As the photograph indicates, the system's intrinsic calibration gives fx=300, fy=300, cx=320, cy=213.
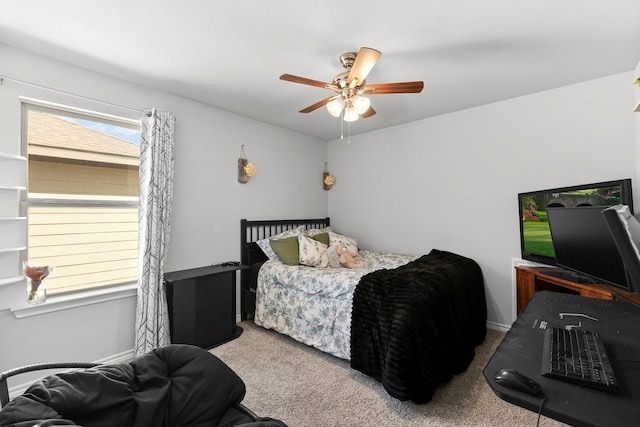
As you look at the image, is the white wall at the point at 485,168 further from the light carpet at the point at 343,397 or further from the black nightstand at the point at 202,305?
the black nightstand at the point at 202,305

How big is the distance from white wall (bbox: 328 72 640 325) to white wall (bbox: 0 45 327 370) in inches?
37.8

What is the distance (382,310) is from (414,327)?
27cm

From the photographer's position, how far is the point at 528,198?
288 cm

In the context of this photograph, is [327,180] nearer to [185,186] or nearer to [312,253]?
[312,253]

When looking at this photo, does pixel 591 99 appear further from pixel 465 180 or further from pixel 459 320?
pixel 459 320

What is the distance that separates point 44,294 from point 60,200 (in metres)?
0.73

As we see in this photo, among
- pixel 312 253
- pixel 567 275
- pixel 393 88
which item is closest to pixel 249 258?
pixel 312 253

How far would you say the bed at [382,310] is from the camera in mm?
1976

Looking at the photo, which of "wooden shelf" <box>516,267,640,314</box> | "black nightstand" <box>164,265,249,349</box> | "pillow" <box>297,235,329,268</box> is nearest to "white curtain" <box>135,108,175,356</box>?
"black nightstand" <box>164,265,249,349</box>

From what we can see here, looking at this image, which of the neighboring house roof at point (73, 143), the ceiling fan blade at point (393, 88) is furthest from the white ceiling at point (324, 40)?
the neighboring house roof at point (73, 143)

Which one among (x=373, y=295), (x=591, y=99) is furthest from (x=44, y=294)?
(x=591, y=99)

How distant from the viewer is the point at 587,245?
159 cm

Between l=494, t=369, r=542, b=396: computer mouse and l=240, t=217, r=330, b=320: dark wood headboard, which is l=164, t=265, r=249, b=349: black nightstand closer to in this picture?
l=240, t=217, r=330, b=320: dark wood headboard

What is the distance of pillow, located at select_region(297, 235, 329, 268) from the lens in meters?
3.34
